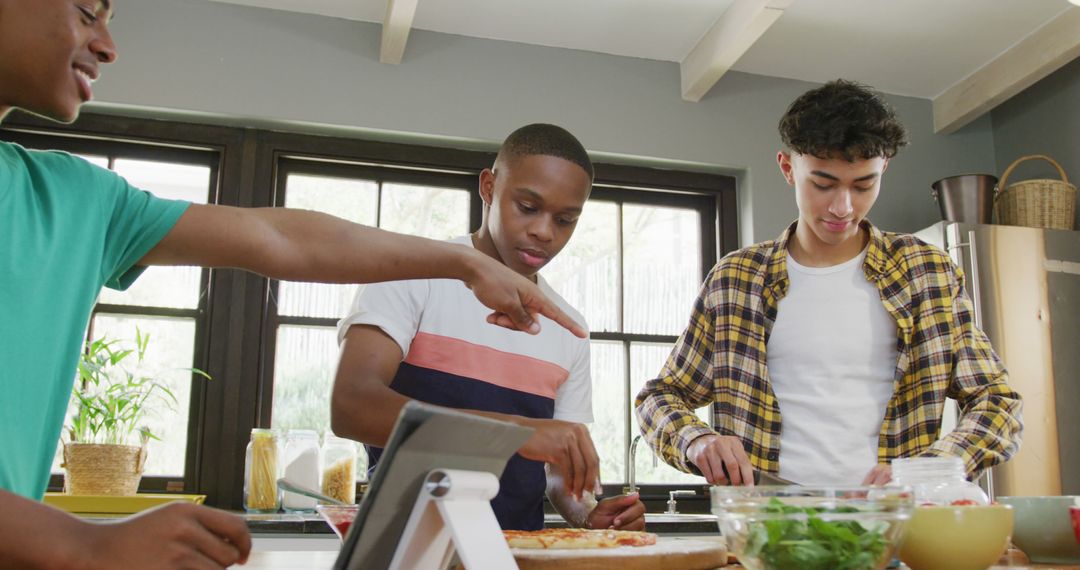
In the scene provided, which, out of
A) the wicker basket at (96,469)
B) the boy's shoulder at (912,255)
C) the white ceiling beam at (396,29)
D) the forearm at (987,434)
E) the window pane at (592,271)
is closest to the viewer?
the forearm at (987,434)

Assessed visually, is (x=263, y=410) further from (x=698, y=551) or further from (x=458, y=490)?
(x=458, y=490)

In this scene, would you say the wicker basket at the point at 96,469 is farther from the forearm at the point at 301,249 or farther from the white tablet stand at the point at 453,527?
the white tablet stand at the point at 453,527

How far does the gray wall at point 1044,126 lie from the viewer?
11.6 ft

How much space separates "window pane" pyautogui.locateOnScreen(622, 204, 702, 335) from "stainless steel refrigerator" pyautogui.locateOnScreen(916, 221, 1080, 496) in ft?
3.04

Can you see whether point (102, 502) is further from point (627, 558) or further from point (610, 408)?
point (627, 558)

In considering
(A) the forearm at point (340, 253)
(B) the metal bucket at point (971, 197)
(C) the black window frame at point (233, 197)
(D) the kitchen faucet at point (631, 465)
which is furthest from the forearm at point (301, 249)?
(B) the metal bucket at point (971, 197)

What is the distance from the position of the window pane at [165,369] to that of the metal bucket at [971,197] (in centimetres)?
268

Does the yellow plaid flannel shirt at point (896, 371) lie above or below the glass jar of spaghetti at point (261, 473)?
above

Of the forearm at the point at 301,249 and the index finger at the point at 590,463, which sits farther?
the index finger at the point at 590,463

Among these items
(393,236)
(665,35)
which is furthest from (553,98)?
(393,236)

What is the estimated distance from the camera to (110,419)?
2691 millimetres

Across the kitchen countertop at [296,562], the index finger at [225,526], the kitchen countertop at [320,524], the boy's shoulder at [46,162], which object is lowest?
the kitchen countertop at [320,524]

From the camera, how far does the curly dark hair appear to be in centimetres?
174

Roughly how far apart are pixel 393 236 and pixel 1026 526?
31.7 inches
